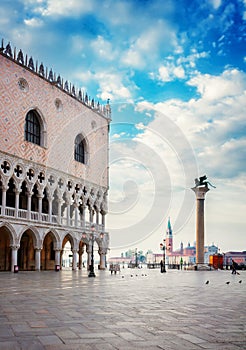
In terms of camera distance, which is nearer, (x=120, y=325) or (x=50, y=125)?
(x=120, y=325)

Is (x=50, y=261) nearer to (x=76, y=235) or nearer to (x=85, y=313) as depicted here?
(x=76, y=235)

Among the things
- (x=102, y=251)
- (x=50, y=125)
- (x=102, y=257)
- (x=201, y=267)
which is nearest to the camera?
(x=50, y=125)

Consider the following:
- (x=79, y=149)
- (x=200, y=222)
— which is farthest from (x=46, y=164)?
(x=200, y=222)

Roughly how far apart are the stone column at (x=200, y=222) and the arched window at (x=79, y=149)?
9.37m

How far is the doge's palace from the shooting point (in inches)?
1024

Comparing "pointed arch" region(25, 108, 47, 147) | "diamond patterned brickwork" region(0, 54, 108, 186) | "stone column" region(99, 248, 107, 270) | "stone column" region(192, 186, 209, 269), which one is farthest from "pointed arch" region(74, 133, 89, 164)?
"stone column" region(192, 186, 209, 269)

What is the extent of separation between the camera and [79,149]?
34781 mm

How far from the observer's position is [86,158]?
116ft

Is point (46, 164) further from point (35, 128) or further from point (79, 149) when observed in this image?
point (79, 149)

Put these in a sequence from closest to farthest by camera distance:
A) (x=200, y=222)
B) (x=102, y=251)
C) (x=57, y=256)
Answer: (x=57, y=256) → (x=200, y=222) → (x=102, y=251)

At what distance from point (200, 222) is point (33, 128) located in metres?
14.8

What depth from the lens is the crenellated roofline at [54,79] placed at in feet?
86.5

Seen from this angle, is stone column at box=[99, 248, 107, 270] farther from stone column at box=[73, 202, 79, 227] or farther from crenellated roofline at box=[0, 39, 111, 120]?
crenellated roofline at box=[0, 39, 111, 120]

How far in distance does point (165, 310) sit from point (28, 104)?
22.6 metres
